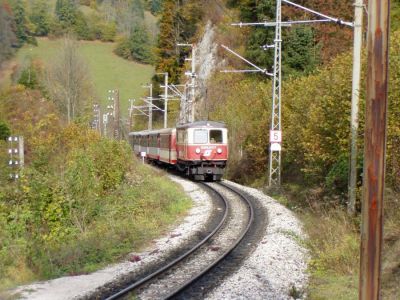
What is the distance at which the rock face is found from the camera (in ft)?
175

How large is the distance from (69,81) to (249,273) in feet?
137

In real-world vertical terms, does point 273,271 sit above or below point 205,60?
below

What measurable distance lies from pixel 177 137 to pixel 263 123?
4.79 metres

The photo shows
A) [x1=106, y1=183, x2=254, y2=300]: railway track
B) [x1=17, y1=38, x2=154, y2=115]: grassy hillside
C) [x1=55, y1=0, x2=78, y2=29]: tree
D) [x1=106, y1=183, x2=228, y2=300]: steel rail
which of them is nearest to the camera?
[x1=106, y1=183, x2=228, y2=300]: steel rail

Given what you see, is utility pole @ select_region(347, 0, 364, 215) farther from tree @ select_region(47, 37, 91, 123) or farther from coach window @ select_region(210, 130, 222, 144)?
tree @ select_region(47, 37, 91, 123)

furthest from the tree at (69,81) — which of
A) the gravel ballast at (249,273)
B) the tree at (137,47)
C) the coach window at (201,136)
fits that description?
the tree at (137,47)

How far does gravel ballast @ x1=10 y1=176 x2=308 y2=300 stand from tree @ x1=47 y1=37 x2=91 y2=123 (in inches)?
1302

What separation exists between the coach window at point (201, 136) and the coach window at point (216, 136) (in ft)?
1.08

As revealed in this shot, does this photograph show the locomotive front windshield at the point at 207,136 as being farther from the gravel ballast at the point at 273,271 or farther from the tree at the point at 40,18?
the tree at the point at 40,18

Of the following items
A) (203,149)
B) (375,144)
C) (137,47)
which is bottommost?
(203,149)

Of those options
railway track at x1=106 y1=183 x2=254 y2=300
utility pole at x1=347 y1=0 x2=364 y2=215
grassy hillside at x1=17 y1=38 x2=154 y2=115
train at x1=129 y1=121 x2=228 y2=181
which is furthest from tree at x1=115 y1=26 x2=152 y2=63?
utility pole at x1=347 y1=0 x2=364 y2=215

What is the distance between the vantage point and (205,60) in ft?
193

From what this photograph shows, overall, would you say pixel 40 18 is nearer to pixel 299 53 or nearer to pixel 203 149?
pixel 299 53

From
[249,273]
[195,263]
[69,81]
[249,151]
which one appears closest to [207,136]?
[249,151]
